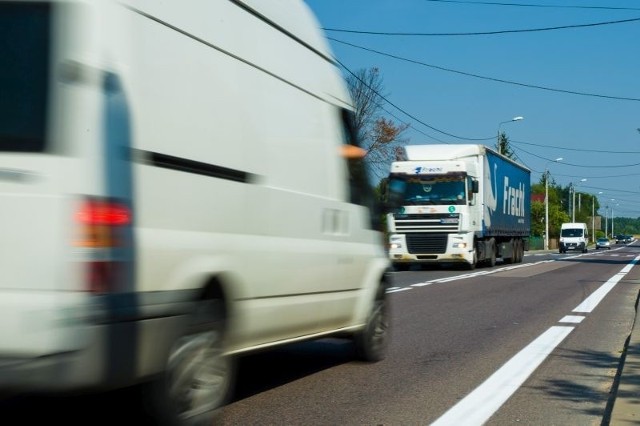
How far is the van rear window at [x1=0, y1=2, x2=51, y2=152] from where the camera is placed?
4.06 meters

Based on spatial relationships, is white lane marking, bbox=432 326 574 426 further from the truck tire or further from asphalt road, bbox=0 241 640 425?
the truck tire

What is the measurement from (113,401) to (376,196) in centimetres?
303

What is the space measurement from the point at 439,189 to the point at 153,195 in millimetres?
22897

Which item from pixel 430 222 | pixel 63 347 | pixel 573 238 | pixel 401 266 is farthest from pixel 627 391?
pixel 573 238

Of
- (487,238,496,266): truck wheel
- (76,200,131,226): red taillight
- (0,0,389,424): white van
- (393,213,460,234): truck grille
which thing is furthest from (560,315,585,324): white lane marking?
(487,238,496,266): truck wheel

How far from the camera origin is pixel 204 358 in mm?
5000

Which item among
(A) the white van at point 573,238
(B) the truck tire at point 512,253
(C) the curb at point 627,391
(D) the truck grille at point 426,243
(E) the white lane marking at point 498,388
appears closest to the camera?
(C) the curb at point 627,391

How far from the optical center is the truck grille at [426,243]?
27281 mm

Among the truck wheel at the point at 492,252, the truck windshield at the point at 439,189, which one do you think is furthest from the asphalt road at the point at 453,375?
the truck wheel at the point at 492,252

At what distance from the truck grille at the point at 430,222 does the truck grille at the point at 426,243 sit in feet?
0.59

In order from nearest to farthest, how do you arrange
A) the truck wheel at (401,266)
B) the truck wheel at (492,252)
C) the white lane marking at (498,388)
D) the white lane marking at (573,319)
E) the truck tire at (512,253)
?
the white lane marking at (498,388)
the white lane marking at (573,319)
the truck wheel at (401,266)
the truck wheel at (492,252)
the truck tire at (512,253)

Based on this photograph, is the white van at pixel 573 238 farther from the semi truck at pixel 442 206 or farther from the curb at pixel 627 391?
the curb at pixel 627 391

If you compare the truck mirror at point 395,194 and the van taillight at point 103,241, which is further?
the truck mirror at point 395,194

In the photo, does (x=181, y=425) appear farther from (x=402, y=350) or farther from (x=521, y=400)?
(x=402, y=350)
